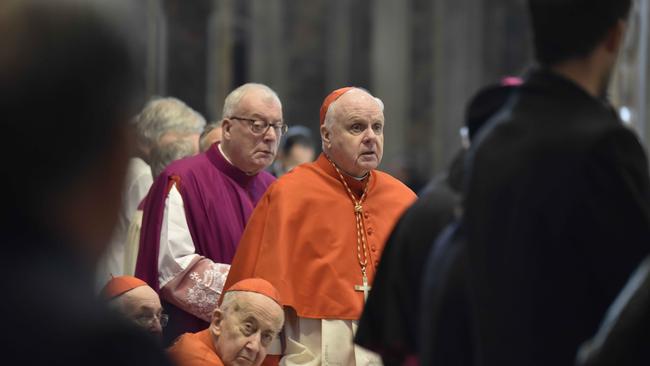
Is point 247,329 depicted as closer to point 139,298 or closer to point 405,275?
point 139,298

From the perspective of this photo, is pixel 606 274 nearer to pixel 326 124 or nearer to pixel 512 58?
pixel 326 124

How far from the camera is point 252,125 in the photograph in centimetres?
684

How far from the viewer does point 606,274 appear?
306cm

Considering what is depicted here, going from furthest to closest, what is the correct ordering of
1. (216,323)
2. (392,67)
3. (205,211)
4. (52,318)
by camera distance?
(392,67)
(205,211)
(216,323)
(52,318)

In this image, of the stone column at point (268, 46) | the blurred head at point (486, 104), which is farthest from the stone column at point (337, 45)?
the blurred head at point (486, 104)

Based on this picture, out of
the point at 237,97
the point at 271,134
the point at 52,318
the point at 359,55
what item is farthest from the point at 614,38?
the point at 359,55

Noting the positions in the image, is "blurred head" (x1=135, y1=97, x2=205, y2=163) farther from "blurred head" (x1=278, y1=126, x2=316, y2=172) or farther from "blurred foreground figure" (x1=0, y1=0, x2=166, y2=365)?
"blurred foreground figure" (x1=0, y1=0, x2=166, y2=365)

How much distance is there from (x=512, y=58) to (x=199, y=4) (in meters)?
13.5

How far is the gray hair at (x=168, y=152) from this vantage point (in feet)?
26.0

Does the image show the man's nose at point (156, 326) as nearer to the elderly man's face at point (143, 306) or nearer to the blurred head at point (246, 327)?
the elderly man's face at point (143, 306)

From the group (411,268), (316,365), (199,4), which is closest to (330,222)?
(316,365)

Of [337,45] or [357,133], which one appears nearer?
[357,133]

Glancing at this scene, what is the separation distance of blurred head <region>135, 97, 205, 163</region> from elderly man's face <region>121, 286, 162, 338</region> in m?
2.24

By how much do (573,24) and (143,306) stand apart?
10.1ft
